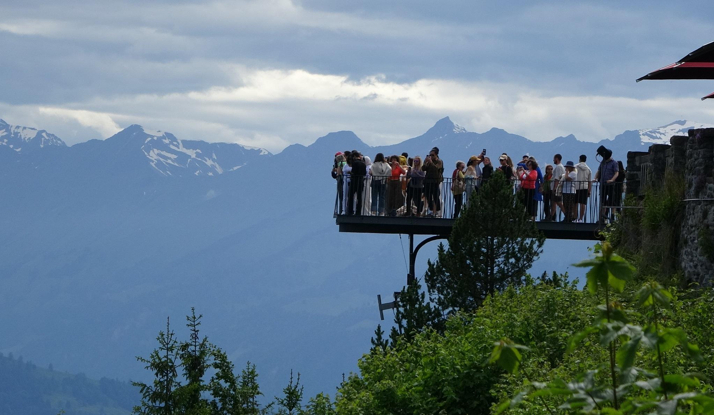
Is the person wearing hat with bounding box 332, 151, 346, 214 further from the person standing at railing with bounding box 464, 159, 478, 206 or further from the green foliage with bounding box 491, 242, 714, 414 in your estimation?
the green foliage with bounding box 491, 242, 714, 414

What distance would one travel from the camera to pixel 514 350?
4.32 metres

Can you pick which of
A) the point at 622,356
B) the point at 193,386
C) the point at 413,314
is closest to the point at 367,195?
A: the point at 413,314

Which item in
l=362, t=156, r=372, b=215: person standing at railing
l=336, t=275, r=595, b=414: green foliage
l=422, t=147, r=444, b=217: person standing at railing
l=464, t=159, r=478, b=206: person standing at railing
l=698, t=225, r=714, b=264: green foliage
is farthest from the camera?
l=362, t=156, r=372, b=215: person standing at railing

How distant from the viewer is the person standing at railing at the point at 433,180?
75.4ft

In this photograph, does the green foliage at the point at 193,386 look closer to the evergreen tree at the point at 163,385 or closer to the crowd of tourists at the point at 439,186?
the evergreen tree at the point at 163,385

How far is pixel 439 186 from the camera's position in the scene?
23.9m

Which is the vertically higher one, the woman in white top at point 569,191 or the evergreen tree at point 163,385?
the woman in white top at point 569,191

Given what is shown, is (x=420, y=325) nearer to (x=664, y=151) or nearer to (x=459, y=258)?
(x=459, y=258)

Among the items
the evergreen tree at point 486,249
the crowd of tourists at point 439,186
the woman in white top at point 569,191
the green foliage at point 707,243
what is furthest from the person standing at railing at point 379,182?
the green foliage at point 707,243

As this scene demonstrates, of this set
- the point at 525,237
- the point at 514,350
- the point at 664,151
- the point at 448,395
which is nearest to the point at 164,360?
the point at 525,237

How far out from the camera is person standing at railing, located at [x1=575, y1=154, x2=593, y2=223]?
22438 millimetres

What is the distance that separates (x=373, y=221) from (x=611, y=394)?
1970 cm

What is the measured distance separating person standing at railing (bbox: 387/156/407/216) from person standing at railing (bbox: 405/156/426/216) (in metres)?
0.29

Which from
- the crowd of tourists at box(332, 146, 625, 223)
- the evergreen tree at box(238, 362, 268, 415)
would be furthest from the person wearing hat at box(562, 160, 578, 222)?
the evergreen tree at box(238, 362, 268, 415)
